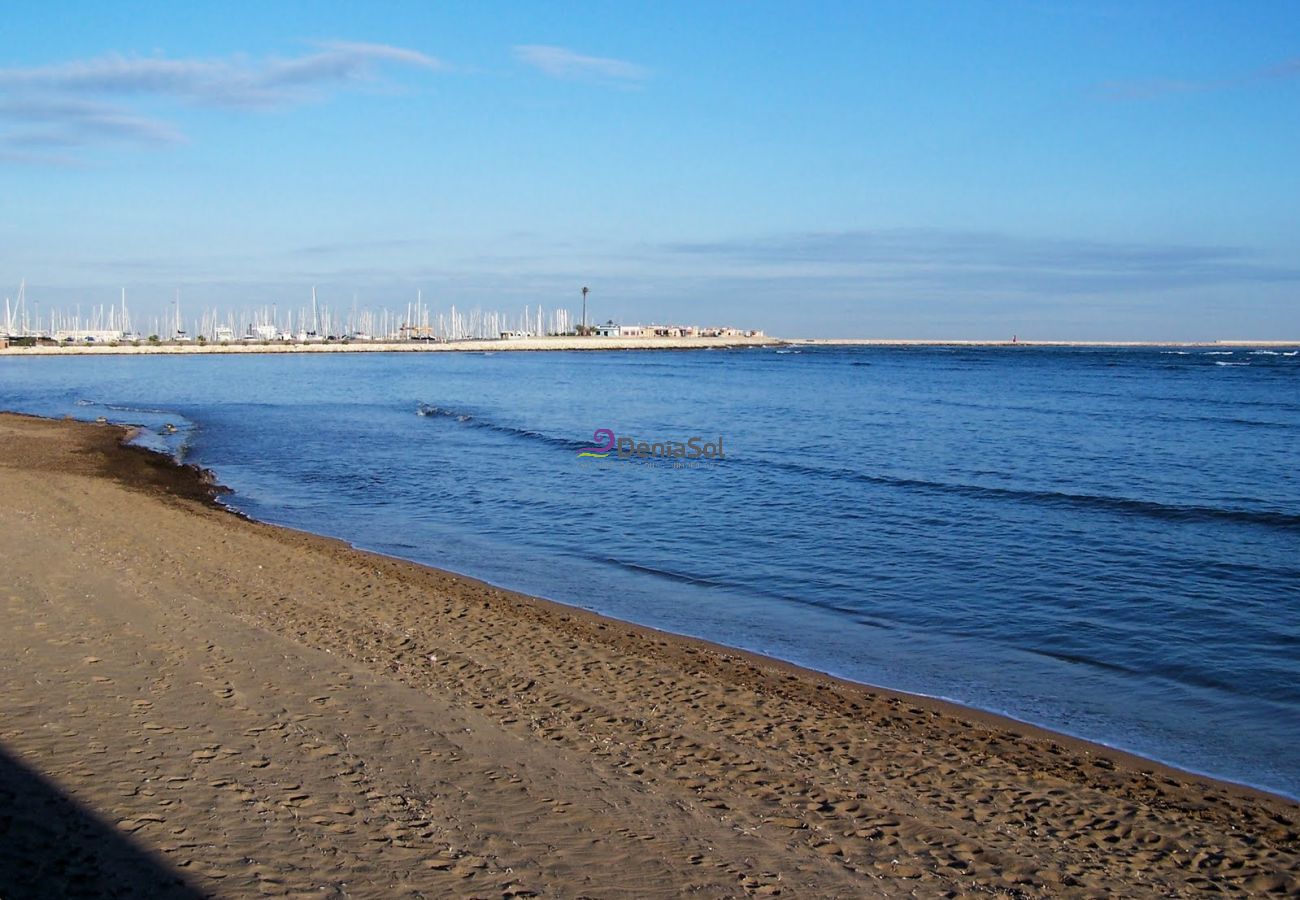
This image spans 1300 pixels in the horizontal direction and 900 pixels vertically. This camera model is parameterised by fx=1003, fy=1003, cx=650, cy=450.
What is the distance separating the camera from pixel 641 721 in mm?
7742

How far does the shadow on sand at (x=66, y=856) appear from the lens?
15.1 feet

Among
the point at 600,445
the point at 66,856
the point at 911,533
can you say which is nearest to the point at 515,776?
the point at 66,856

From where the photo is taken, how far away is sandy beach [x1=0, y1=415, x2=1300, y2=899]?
513cm

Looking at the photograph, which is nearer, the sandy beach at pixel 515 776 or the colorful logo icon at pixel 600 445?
the sandy beach at pixel 515 776

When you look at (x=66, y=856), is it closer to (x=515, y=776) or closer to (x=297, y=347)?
(x=515, y=776)

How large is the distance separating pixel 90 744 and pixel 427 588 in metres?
6.18

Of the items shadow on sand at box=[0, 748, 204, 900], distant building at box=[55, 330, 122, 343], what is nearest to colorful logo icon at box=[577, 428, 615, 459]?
shadow on sand at box=[0, 748, 204, 900]

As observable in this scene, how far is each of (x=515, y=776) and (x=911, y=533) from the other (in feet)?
39.8

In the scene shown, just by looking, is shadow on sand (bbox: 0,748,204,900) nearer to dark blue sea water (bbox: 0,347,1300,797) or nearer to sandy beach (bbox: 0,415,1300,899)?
sandy beach (bbox: 0,415,1300,899)

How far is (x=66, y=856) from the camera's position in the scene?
192 inches
